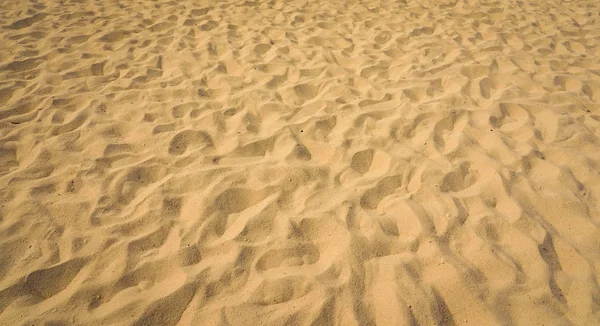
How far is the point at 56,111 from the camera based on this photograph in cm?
296

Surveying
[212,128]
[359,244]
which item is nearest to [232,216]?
[359,244]

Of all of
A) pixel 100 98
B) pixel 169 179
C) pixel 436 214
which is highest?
pixel 100 98

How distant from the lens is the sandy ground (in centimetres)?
174

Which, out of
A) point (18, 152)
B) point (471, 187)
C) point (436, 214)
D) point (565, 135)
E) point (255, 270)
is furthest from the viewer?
point (565, 135)

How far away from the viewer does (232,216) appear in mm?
2141

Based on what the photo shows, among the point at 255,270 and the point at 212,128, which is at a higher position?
the point at 212,128

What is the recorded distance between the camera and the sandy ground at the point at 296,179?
1.74 meters

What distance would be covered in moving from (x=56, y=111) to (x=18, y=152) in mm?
540

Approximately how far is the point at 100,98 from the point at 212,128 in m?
1.17

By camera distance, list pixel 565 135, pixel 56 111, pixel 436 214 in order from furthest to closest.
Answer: pixel 56 111 < pixel 565 135 < pixel 436 214

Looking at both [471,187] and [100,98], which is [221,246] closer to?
[471,187]

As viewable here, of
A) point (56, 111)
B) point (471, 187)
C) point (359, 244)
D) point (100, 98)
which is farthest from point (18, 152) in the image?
point (471, 187)

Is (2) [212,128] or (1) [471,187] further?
(2) [212,128]

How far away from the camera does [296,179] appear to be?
2369 millimetres
